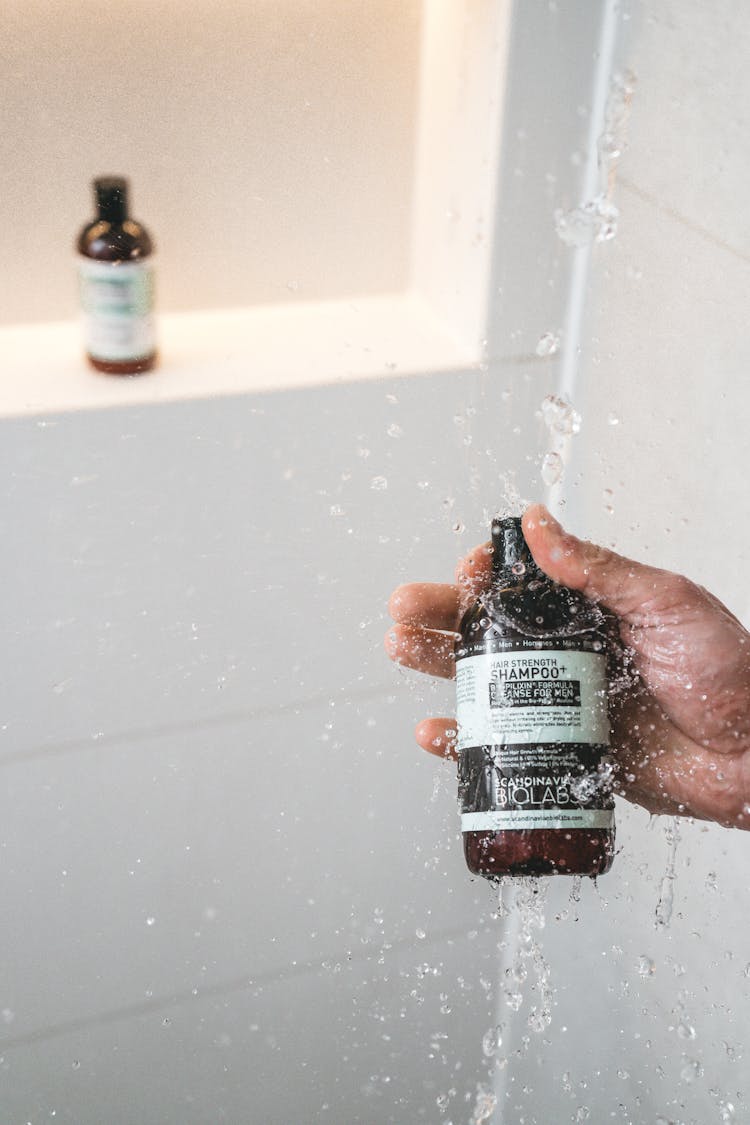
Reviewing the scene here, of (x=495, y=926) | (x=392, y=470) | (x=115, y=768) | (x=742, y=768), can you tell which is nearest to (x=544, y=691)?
(x=742, y=768)

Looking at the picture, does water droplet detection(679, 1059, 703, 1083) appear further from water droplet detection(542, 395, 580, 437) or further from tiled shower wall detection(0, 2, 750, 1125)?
water droplet detection(542, 395, 580, 437)

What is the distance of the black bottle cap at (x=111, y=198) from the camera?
921 millimetres

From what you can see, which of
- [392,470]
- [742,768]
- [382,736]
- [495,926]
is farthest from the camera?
[495,926]

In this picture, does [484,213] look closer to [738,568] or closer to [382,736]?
[738,568]

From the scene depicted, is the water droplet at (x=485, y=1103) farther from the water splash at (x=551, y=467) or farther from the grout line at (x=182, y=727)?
the water splash at (x=551, y=467)

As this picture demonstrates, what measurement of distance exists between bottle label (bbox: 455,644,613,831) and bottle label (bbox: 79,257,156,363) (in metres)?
0.42

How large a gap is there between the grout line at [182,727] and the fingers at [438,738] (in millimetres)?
209

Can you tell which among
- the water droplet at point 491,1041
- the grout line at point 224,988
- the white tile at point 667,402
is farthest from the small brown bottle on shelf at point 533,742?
the water droplet at point 491,1041

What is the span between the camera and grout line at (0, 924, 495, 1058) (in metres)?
1.16

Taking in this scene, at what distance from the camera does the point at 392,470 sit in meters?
1.06

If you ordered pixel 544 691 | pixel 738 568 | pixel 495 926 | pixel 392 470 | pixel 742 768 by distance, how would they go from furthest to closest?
pixel 495 926, pixel 392 470, pixel 738 568, pixel 742 768, pixel 544 691

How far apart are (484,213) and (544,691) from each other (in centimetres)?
48

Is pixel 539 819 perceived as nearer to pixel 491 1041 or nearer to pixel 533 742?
pixel 533 742

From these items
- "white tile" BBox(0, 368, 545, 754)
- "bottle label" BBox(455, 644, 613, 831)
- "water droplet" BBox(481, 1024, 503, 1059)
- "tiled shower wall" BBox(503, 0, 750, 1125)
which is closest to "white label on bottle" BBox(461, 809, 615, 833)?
"bottle label" BBox(455, 644, 613, 831)
